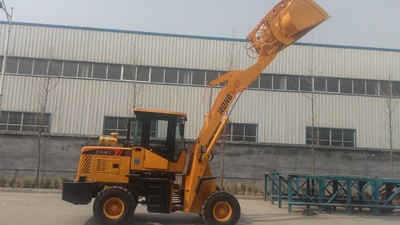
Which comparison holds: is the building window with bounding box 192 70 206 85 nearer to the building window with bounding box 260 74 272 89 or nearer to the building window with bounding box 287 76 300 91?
the building window with bounding box 260 74 272 89

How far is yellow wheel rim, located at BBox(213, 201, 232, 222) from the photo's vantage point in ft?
29.8

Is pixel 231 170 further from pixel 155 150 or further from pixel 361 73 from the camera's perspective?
pixel 155 150

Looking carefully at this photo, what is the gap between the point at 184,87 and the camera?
70.9 ft

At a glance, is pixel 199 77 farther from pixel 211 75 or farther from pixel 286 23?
pixel 286 23

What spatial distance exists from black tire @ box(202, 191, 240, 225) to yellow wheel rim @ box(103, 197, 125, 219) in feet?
6.78

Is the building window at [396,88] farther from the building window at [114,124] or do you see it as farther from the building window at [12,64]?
the building window at [12,64]

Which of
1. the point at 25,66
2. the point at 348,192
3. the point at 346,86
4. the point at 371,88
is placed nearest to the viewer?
the point at 348,192

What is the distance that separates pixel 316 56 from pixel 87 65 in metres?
14.2

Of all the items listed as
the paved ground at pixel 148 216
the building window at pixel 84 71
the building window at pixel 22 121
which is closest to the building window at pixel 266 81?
the paved ground at pixel 148 216

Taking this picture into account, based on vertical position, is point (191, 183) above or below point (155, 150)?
below

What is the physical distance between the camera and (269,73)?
22.2 meters

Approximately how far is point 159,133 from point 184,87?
40.5 ft

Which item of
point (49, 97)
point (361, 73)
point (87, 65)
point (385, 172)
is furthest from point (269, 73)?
point (49, 97)

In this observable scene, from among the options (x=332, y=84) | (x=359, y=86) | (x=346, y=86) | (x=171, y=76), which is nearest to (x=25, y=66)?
(x=171, y=76)
